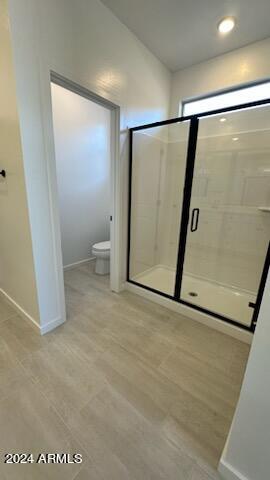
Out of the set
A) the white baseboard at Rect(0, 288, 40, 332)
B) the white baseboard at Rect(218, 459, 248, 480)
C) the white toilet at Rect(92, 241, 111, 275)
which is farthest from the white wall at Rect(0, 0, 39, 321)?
the white baseboard at Rect(218, 459, 248, 480)

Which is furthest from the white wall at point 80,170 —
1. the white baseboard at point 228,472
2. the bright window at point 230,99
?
the white baseboard at point 228,472

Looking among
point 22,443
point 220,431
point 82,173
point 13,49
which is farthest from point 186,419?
point 82,173

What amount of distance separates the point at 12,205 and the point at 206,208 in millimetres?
2128

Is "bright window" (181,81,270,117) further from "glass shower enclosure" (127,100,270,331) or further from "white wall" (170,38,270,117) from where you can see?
"glass shower enclosure" (127,100,270,331)

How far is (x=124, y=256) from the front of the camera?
7.88 feet

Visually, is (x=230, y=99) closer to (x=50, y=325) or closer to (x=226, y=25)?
(x=226, y=25)

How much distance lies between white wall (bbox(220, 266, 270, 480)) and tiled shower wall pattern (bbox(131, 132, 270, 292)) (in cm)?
181

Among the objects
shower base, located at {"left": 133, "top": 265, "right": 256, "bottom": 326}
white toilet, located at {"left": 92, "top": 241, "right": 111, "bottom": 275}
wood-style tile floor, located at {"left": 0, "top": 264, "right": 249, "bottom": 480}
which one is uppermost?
white toilet, located at {"left": 92, "top": 241, "right": 111, "bottom": 275}

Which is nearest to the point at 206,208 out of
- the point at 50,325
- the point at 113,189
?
the point at 113,189

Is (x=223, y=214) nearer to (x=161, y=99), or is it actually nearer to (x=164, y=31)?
(x=161, y=99)

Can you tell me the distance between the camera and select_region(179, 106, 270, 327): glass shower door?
2113mm

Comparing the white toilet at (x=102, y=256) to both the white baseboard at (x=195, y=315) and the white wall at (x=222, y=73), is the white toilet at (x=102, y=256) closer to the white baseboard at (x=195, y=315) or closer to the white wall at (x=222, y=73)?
the white baseboard at (x=195, y=315)

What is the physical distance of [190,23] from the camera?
5.84 ft

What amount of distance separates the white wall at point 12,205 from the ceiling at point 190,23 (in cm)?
109
